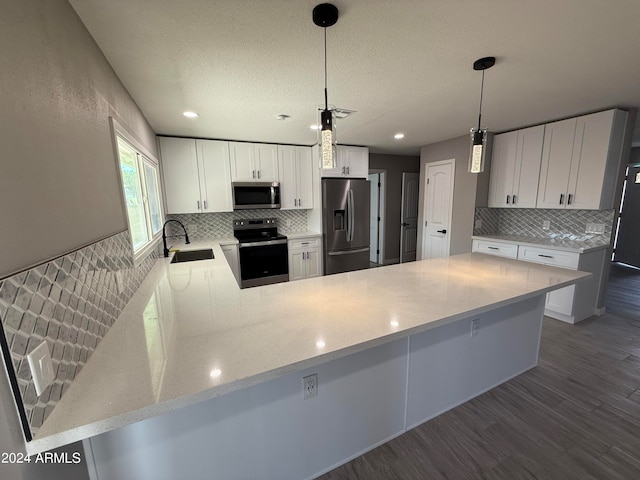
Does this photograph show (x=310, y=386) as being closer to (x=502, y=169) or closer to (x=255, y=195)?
(x=255, y=195)

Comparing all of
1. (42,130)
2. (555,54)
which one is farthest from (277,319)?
(555,54)

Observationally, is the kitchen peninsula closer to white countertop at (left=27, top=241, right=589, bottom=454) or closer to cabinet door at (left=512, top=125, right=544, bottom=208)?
white countertop at (left=27, top=241, right=589, bottom=454)

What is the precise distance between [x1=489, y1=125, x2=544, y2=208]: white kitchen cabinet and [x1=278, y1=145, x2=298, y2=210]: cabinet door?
9.55 ft

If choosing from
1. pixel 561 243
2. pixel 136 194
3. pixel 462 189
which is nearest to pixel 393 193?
pixel 462 189

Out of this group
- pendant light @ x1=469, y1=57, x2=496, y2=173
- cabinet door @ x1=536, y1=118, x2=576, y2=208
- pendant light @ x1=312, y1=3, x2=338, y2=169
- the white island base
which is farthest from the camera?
cabinet door @ x1=536, y1=118, x2=576, y2=208

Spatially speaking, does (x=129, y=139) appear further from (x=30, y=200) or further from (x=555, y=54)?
→ (x=555, y=54)

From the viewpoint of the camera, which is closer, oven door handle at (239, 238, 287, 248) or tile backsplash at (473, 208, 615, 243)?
tile backsplash at (473, 208, 615, 243)

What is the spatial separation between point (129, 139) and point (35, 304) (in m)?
1.62

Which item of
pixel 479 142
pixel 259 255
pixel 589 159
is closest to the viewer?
pixel 479 142

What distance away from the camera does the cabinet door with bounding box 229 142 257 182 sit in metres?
3.85

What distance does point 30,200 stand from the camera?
2.54 ft

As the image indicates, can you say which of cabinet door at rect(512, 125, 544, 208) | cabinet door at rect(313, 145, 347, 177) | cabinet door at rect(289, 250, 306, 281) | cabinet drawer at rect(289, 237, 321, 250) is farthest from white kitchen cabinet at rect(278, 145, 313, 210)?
cabinet door at rect(512, 125, 544, 208)

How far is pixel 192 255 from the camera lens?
2963 mm

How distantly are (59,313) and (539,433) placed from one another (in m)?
2.55
